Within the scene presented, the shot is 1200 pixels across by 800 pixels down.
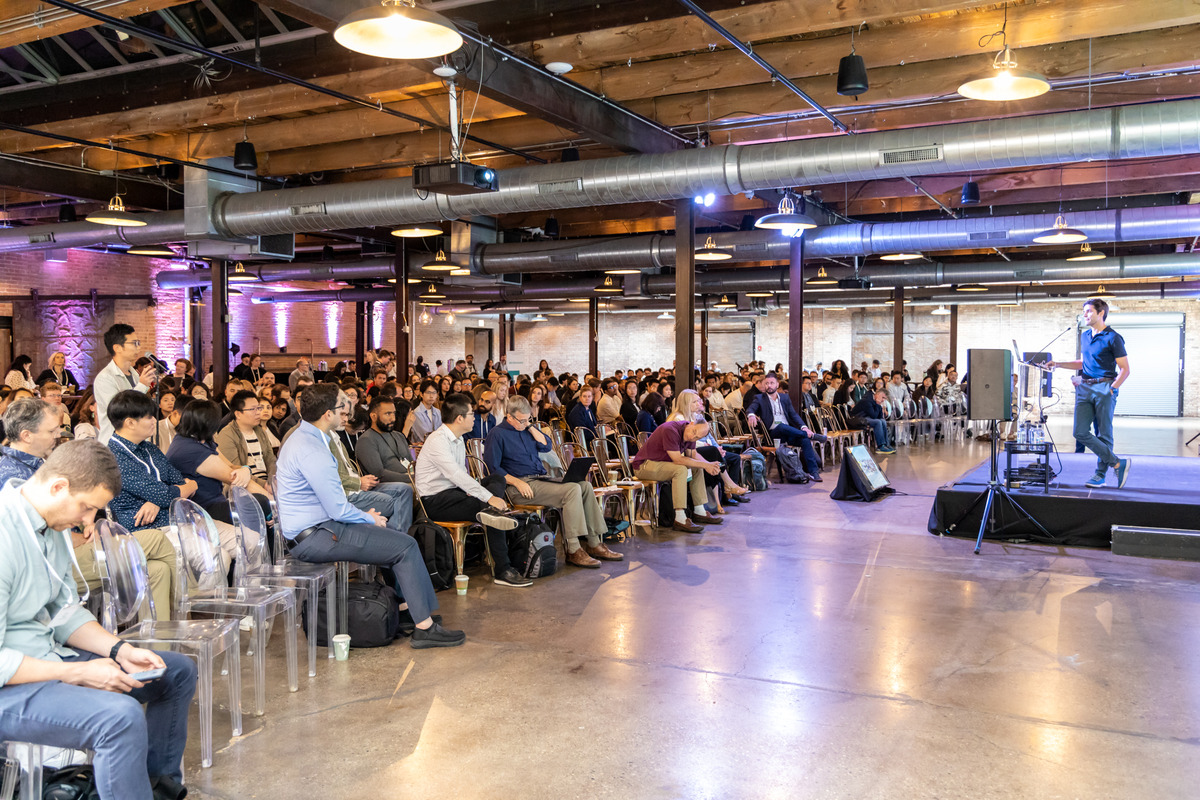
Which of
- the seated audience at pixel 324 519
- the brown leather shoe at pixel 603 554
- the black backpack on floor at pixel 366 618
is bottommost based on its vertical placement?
the brown leather shoe at pixel 603 554

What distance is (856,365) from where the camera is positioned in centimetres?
2497

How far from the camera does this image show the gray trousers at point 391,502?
5.04 m

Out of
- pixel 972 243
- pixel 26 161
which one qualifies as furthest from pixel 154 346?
pixel 972 243

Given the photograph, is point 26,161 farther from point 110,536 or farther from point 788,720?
point 788,720

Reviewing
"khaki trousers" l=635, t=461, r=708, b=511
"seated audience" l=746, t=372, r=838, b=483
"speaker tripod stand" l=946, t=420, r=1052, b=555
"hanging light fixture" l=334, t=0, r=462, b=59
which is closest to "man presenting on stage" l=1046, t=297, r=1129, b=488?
"speaker tripod stand" l=946, t=420, r=1052, b=555

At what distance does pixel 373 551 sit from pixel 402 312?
9.28 metres

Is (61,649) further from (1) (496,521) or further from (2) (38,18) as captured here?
(2) (38,18)

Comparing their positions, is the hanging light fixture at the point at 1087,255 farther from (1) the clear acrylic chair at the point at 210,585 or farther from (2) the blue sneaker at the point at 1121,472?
(1) the clear acrylic chair at the point at 210,585

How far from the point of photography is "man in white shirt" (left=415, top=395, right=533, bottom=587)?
540cm

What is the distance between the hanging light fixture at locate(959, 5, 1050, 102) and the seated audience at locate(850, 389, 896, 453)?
8.83m

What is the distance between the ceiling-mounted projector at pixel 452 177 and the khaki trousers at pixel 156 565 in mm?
3441

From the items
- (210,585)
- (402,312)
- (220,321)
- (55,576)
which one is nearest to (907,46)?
(210,585)

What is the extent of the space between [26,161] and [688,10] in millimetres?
8199

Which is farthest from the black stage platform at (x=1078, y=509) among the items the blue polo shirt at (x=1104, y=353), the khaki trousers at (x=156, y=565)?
the khaki trousers at (x=156, y=565)
